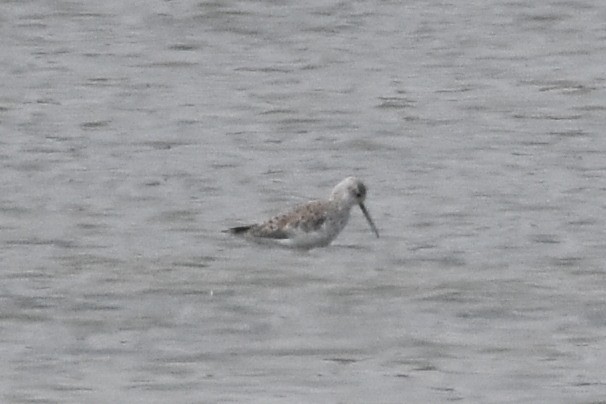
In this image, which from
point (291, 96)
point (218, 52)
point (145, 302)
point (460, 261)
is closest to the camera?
point (145, 302)

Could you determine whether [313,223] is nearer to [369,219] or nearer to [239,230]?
[369,219]

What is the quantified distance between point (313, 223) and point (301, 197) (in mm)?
1543

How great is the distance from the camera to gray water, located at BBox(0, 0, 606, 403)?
40.6ft

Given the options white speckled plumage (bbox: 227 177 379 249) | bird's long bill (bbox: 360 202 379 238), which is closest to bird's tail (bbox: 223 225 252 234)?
white speckled plumage (bbox: 227 177 379 249)

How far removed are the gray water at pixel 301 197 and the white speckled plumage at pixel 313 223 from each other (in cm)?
12

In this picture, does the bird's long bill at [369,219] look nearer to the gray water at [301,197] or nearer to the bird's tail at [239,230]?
the gray water at [301,197]

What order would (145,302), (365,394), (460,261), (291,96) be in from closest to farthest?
1. (365,394)
2. (145,302)
3. (460,261)
4. (291,96)

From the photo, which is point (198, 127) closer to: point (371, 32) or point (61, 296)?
point (371, 32)

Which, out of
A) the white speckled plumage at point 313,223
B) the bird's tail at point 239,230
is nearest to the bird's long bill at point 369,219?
the white speckled plumage at point 313,223

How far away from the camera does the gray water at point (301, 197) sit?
12383 millimetres

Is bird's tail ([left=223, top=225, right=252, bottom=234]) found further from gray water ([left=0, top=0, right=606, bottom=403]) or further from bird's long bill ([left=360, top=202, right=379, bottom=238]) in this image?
bird's long bill ([left=360, top=202, right=379, bottom=238])

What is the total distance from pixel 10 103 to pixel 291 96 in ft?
7.86

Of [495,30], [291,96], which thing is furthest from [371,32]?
[291,96]

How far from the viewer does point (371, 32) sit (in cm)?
2328
